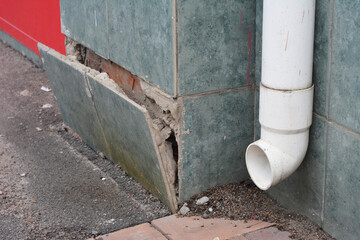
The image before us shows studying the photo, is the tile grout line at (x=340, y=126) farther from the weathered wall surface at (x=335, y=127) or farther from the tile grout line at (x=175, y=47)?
the tile grout line at (x=175, y=47)

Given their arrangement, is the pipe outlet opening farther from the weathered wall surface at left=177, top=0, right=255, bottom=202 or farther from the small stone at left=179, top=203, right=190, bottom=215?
the small stone at left=179, top=203, right=190, bottom=215

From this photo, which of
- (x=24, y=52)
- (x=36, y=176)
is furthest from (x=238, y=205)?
(x=24, y=52)

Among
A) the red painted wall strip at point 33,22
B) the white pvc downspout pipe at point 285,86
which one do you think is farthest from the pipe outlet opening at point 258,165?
the red painted wall strip at point 33,22

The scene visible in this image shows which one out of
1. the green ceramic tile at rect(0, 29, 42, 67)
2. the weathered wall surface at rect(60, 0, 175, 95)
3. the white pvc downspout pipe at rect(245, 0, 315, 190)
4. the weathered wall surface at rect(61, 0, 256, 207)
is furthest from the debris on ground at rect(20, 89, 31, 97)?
the white pvc downspout pipe at rect(245, 0, 315, 190)

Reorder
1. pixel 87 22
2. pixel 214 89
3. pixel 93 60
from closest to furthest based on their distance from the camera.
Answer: pixel 214 89
pixel 87 22
pixel 93 60

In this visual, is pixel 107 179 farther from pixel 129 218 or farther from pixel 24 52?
pixel 24 52

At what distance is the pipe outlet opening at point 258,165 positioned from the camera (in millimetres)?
3795

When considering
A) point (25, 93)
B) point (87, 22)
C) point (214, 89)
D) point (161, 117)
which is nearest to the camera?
point (214, 89)

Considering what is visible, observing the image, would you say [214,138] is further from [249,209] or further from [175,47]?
[175,47]

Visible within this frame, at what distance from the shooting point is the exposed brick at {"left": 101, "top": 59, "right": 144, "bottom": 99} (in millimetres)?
4613

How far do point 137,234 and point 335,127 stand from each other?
146 cm

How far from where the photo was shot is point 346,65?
3375mm

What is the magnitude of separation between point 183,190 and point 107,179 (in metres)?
0.90

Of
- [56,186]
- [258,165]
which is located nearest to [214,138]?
[258,165]
